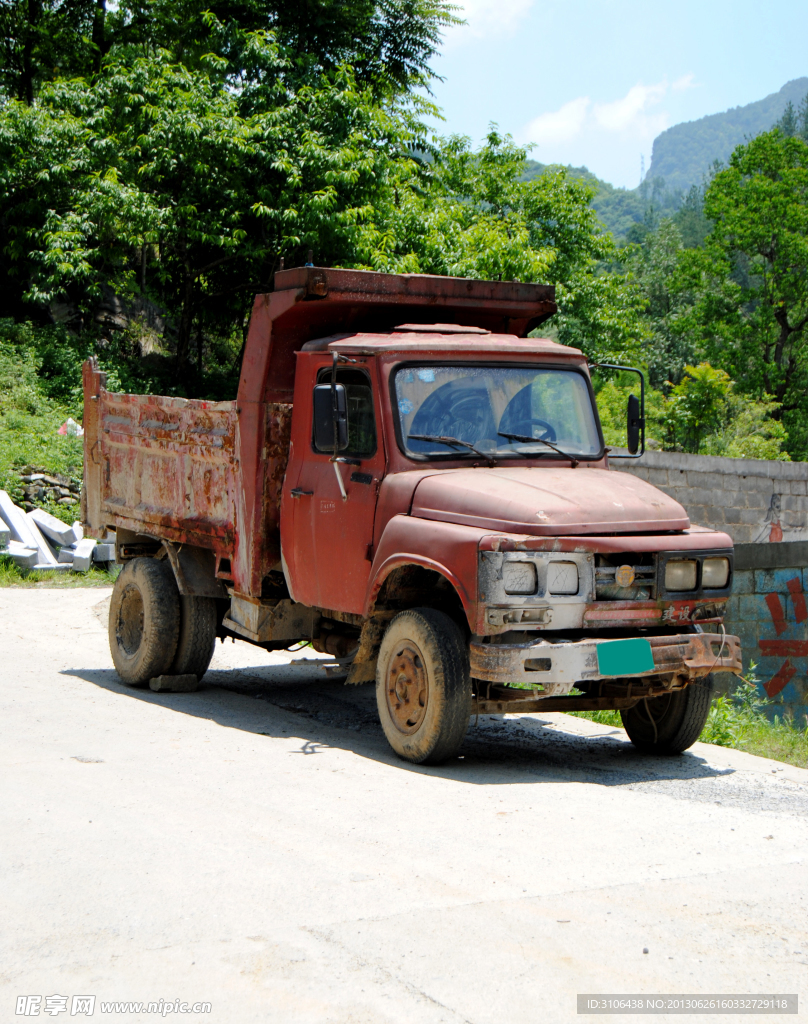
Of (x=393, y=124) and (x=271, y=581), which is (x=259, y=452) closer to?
(x=271, y=581)

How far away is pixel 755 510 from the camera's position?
49.3ft

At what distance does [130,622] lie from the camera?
356 inches

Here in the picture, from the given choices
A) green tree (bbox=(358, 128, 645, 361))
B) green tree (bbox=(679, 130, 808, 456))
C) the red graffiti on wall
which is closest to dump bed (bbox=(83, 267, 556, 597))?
the red graffiti on wall

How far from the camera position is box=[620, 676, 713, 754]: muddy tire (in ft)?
22.0

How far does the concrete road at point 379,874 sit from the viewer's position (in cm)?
336

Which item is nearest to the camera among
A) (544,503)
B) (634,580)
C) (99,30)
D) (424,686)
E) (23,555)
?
(544,503)

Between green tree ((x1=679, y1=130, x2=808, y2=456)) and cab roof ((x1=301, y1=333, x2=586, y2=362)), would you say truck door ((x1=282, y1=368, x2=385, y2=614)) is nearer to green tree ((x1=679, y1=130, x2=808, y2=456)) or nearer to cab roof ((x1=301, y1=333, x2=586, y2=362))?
cab roof ((x1=301, y1=333, x2=586, y2=362))

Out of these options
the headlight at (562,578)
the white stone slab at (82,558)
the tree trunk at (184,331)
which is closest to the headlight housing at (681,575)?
the headlight at (562,578)

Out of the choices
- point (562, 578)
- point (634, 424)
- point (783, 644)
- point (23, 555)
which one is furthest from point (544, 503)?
point (23, 555)

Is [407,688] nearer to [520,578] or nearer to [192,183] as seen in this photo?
[520,578]

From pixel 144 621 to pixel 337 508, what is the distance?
99.7 inches

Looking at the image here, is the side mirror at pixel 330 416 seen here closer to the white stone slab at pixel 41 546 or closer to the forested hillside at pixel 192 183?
the white stone slab at pixel 41 546

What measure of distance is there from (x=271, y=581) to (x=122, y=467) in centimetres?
236

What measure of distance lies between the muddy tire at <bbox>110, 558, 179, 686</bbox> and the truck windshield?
2.95 m
